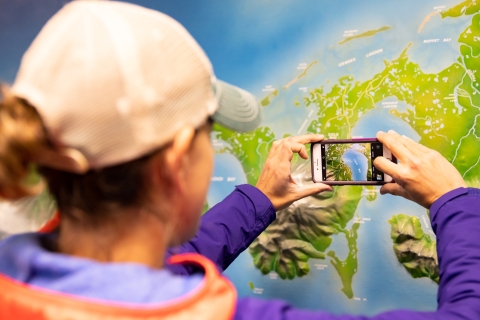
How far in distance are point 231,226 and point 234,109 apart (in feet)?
1.16

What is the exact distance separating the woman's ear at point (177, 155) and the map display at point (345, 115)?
1.44 ft

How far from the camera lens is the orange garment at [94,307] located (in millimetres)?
366

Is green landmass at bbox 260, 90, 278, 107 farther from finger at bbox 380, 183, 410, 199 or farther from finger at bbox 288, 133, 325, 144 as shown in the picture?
finger at bbox 380, 183, 410, 199

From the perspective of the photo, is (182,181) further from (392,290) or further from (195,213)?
(392,290)

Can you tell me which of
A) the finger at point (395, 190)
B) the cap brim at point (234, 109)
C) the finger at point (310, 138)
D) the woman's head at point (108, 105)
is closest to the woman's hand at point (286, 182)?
the finger at point (310, 138)

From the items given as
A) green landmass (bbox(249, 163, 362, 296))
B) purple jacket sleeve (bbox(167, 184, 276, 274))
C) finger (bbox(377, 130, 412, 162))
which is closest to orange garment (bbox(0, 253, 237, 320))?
purple jacket sleeve (bbox(167, 184, 276, 274))

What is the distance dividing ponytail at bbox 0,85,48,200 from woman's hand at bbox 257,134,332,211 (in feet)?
1.80

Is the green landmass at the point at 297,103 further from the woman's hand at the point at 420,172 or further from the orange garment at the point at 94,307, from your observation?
the orange garment at the point at 94,307

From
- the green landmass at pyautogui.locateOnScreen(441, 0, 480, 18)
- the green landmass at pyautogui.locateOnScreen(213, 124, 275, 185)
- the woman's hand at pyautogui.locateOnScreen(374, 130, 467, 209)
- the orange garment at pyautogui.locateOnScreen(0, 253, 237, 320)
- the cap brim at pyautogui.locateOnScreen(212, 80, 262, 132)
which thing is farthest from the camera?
the green landmass at pyautogui.locateOnScreen(213, 124, 275, 185)

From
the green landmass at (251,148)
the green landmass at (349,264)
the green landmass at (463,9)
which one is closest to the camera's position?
the green landmass at (463,9)

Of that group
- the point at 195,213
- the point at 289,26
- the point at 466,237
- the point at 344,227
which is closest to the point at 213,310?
the point at 195,213

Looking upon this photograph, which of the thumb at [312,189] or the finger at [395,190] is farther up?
the finger at [395,190]

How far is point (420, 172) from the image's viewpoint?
0.67 m

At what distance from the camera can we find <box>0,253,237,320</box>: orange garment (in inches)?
14.4
